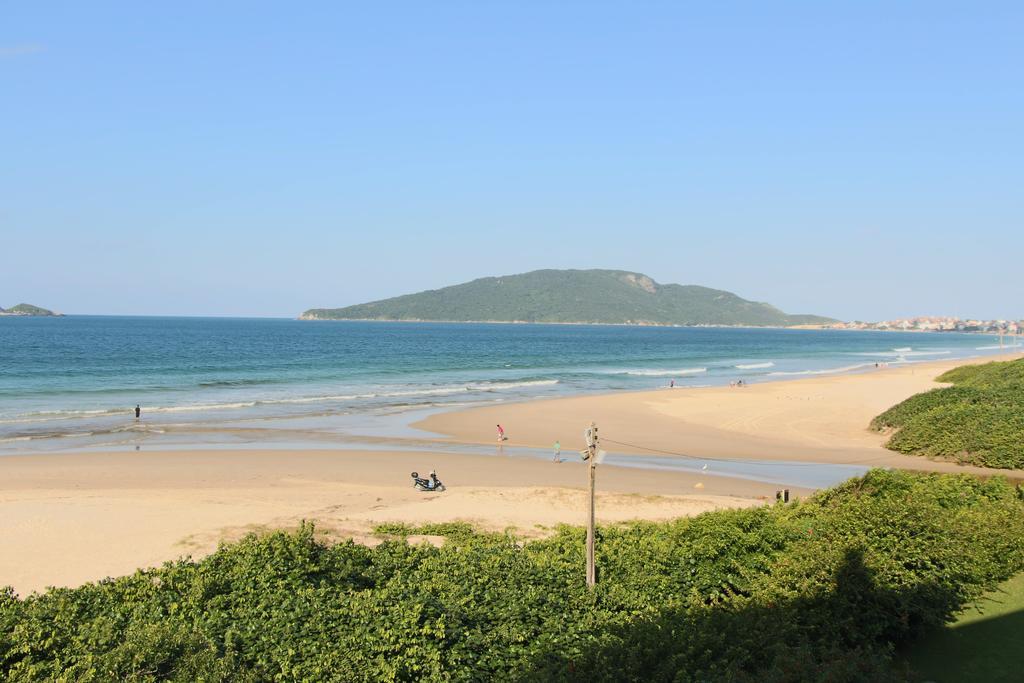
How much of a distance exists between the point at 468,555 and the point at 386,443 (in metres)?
23.6

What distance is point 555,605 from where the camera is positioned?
40.6 feet

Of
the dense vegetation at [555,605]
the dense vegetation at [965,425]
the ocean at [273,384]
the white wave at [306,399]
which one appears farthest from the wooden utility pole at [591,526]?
the white wave at [306,399]

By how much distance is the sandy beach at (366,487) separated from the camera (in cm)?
1984

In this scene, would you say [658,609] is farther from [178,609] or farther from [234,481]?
[234,481]

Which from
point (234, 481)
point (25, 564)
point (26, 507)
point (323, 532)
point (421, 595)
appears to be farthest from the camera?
point (234, 481)

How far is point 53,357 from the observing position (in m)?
86.9

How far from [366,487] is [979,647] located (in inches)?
774

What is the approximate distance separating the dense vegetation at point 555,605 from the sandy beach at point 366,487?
205 inches

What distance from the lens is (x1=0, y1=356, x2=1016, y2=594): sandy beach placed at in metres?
19.8

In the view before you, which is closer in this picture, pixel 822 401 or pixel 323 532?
pixel 323 532

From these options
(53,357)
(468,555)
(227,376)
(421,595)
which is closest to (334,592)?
(421,595)

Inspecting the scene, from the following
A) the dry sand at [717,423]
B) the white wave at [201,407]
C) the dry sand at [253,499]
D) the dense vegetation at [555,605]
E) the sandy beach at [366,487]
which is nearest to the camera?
the dense vegetation at [555,605]

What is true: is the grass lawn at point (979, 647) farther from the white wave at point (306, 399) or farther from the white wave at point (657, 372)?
the white wave at point (657, 372)

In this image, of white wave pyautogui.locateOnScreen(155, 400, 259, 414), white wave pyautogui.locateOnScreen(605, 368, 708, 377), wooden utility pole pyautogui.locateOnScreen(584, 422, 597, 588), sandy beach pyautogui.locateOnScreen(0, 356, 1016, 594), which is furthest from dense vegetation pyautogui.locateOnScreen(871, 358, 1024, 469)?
white wave pyautogui.locateOnScreen(605, 368, 708, 377)
